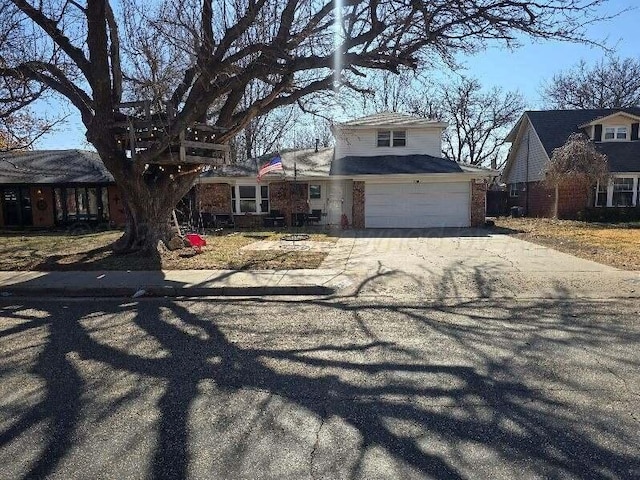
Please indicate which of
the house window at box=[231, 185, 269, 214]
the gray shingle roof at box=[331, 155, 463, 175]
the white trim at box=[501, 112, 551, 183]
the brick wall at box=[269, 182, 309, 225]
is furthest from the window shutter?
the house window at box=[231, 185, 269, 214]

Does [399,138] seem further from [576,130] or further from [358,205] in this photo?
[576,130]

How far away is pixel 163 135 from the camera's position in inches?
388

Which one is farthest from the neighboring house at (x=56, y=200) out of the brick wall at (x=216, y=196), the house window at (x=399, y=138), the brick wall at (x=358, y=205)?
the house window at (x=399, y=138)

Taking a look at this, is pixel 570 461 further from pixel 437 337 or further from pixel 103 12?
pixel 103 12

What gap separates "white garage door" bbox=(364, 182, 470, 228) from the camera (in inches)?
790

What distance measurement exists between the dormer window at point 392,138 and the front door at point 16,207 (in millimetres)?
18485

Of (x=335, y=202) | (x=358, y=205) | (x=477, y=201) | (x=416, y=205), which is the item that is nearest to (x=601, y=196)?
(x=477, y=201)

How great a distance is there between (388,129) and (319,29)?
480 inches

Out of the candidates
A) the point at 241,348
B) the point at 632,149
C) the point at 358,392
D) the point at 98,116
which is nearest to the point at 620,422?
the point at 358,392

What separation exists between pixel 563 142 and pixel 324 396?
2694 centimetres

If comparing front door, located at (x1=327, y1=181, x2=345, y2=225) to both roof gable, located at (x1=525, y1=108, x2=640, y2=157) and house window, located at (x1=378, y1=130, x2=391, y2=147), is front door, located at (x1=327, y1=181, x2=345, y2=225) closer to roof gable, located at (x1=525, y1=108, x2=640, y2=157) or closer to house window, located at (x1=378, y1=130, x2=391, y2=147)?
house window, located at (x1=378, y1=130, x2=391, y2=147)

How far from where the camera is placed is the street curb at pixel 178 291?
7.82 meters

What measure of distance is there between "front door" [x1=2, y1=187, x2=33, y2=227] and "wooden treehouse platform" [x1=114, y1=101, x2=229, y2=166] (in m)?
14.9

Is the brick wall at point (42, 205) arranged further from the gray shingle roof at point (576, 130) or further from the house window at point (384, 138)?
the gray shingle roof at point (576, 130)
